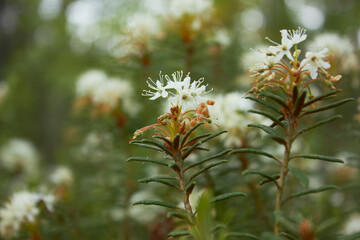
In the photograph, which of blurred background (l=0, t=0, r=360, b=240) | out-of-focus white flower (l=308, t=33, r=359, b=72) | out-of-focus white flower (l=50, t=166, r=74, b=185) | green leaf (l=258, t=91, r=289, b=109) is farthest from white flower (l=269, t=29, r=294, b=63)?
out-of-focus white flower (l=50, t=166, r=74, b=185)

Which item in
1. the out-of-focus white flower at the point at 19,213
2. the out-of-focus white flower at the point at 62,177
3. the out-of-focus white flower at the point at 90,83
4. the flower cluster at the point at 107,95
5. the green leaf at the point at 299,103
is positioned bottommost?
the green leaf at the point at 299,103

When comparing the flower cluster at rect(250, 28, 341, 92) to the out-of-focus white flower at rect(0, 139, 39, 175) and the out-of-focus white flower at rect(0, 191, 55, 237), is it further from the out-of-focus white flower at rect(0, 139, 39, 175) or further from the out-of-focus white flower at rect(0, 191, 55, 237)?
the out-of-focus white flower at rect(0, 139, 39, 175)

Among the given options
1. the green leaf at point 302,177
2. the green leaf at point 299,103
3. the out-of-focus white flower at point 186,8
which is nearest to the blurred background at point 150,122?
Answer: the out-of-focus white flower at point 186,8

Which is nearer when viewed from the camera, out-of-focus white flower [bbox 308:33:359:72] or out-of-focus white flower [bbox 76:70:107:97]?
out-of-focus white flower [bbox 308:33:359:72]

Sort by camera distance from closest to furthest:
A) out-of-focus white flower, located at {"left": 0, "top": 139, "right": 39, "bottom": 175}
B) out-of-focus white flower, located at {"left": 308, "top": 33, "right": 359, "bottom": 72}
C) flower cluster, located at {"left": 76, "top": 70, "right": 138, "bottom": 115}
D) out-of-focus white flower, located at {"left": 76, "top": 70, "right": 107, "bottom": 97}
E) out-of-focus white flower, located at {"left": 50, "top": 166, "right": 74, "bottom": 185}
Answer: out-of-focus white flower, located at {"left": 308, "top": 33, "right": 359, "bottom": 72} → flower cluster, located at {"left": 76, "top": 70, "right": 138, "bottom": 115} → out-of-focus white flower, located at {"left": 76, "top": 70, "right": 107, "bottom": 97} → out-of-focus white flower, located at {"left": 50, "top": 166, "right": 74, "bottom": 185} → out-of-focus white flower, located at {"left": 0, "top": 139, "right": 39, "bottom": 175}

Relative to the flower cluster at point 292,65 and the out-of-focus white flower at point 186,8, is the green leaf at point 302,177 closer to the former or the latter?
the flower cluster at point 292,65
